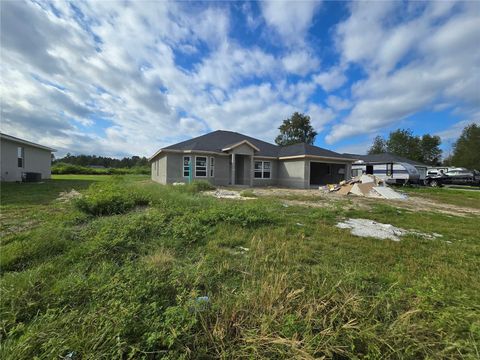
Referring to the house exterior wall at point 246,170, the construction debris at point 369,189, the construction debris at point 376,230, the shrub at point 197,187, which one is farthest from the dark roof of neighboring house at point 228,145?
the construction debris at point 376,230

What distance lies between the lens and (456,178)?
24500mm

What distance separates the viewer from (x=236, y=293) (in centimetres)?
261

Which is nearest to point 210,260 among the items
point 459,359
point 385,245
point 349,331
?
point 349,331

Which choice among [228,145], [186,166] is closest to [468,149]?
[228,145]

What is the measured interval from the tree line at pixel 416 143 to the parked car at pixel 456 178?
72.6 ft

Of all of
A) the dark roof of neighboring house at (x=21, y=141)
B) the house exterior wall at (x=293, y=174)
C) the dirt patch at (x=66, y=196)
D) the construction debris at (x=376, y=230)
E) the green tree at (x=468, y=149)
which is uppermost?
the green tree at (x=468, y=149)

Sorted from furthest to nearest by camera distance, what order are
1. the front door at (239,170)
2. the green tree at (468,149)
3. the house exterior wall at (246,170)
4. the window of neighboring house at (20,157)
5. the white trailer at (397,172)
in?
the green tree at (468,149) → the white trailer at (397,172) → the front door at (239,170) → the house exterior wall at (246,170) → the window of neighboring house at (20,157)

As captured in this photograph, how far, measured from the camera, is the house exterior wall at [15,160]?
15.2 metres

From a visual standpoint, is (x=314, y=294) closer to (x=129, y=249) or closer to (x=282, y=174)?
(x=129, y=249)

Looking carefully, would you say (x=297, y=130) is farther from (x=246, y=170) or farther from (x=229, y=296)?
(x=229, y=296)

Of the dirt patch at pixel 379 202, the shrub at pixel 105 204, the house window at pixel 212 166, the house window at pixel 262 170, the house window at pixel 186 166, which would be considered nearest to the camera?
the shrub at pixel 105 204

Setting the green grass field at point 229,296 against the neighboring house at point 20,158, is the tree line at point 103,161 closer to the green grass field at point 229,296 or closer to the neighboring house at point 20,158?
the neighboring house at point 20,158

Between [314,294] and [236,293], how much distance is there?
0.87m

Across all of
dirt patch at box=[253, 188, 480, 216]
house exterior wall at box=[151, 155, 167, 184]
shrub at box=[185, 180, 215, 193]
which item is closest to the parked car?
dirt patch at box=[253, 188, 480, 216]
